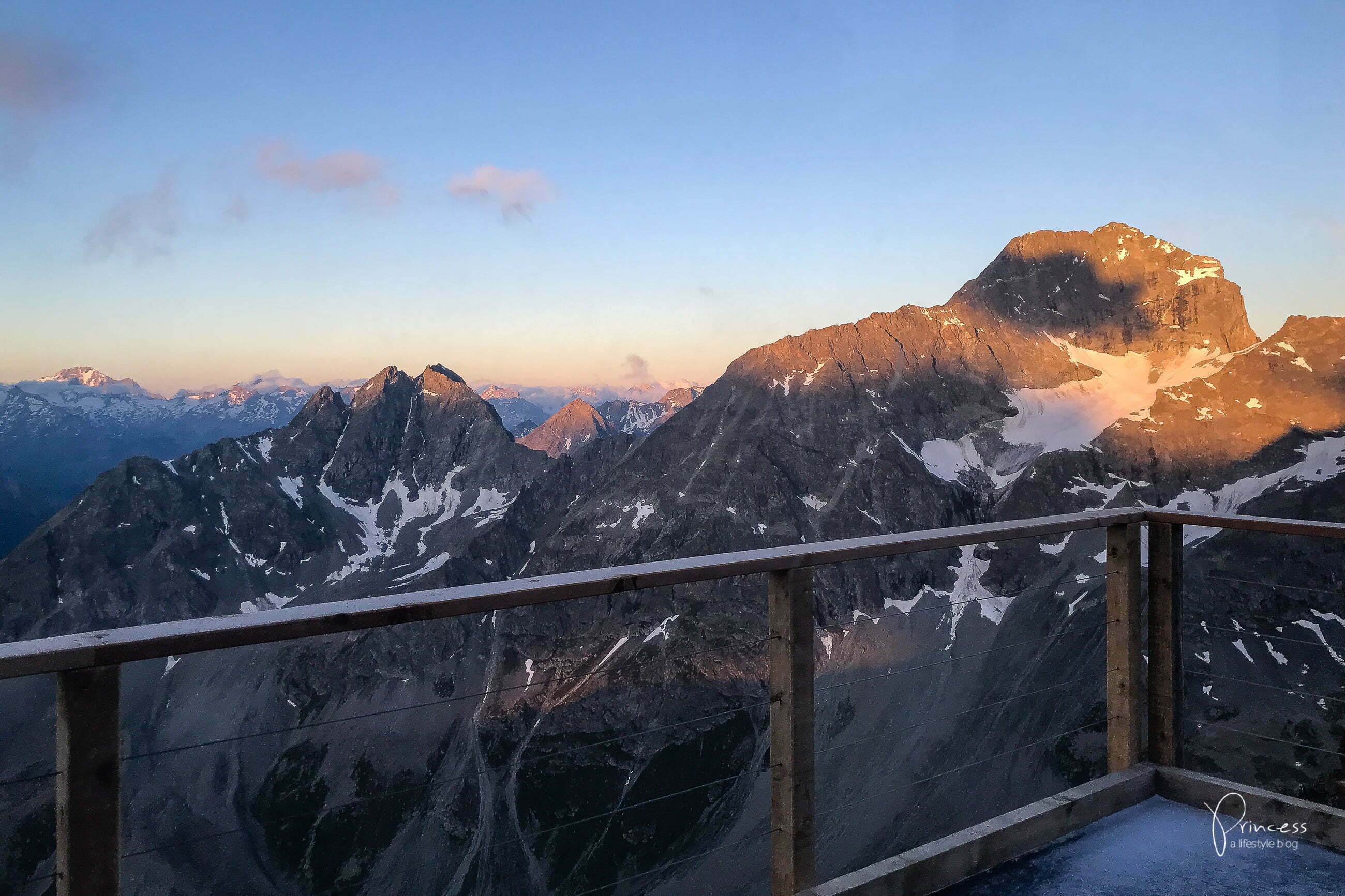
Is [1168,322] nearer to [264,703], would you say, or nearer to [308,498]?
[264,703]

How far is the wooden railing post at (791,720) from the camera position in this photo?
8.45ft

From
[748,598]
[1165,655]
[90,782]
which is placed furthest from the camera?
[748,598]

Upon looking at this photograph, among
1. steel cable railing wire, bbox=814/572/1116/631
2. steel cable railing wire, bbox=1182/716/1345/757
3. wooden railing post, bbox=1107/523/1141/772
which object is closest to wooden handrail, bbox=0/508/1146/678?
steel cable railing wire, bbox=814/572/1116/631

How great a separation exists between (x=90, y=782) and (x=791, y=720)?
178cm

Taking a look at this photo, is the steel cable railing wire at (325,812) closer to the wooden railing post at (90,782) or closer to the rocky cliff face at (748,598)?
the wooden railing post at (90,782)

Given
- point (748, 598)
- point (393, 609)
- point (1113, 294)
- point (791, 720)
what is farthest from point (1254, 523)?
point (1113, 294)

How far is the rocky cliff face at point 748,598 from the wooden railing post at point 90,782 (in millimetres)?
46867

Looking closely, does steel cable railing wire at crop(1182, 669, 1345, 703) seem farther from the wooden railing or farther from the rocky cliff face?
the rocky cliff face

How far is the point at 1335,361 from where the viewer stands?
115m

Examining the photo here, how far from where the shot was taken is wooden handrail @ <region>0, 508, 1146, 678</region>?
64.1 inches

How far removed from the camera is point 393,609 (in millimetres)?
1995

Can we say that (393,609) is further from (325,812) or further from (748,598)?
(748,598)
